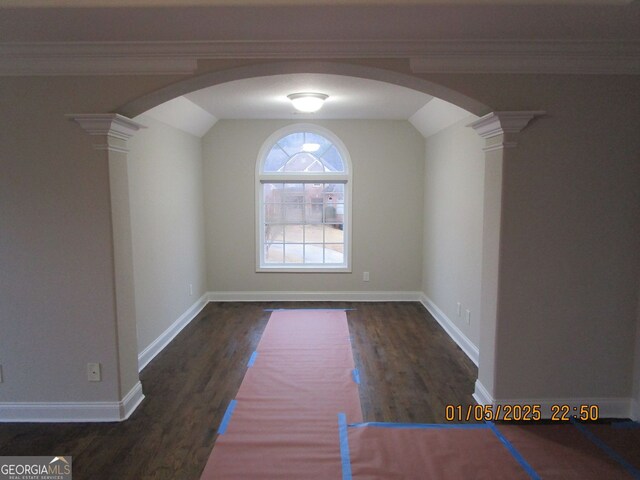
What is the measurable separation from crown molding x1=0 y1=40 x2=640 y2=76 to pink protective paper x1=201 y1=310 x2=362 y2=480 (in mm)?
2245

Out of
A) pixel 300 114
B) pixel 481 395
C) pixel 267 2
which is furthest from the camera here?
pixel 300 114

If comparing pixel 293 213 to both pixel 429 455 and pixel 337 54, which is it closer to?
pixel 337 54

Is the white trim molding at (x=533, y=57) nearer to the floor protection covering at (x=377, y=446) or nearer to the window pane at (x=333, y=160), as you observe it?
the floor protection covering at (x=377, y=446)

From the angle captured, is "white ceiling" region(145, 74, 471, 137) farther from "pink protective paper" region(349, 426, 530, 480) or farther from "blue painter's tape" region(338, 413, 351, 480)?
"pink protective paper" region(349, 426, 530, 480)

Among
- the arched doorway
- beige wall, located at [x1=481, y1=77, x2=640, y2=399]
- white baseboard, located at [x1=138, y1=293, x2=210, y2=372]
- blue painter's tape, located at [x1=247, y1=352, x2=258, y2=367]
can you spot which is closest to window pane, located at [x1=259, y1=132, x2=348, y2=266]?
white baseboard, located at [x1=138, y1=293, x2=210, y2=372]

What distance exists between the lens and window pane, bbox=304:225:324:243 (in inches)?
229

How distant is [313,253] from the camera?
586cm

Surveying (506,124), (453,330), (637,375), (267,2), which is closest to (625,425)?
(637,375)

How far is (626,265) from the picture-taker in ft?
8.63

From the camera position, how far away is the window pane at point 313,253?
5.85 m

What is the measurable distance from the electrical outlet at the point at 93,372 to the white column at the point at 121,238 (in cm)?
14

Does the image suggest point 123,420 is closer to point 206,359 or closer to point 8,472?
point 8,472

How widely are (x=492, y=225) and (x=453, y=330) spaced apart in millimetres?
1917

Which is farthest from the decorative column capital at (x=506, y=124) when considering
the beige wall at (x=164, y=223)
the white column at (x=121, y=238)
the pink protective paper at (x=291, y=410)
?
the beige wall at (x=164, y=223)
